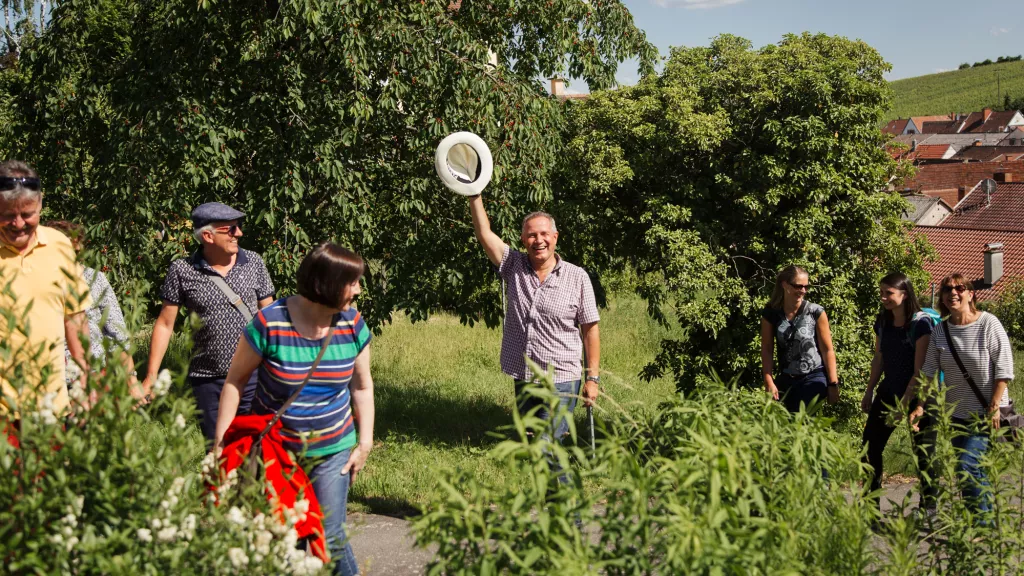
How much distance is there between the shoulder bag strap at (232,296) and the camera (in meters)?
4.15

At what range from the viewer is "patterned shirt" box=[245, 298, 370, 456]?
3.21 meters

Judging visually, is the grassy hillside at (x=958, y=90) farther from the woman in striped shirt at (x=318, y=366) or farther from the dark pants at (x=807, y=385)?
the woman in striped shirt at (x=318, y=366)

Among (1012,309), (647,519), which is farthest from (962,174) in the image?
(647,519)

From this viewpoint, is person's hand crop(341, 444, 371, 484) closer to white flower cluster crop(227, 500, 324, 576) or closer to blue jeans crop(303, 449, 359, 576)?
blue jeans crop(303, 449, 359, 576)

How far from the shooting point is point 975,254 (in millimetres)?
38969

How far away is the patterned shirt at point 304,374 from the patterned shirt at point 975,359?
3122mm

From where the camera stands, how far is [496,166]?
7.15m

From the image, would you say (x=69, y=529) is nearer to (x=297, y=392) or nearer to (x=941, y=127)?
(x=297, y=392)

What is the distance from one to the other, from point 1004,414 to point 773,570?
10.5 ft

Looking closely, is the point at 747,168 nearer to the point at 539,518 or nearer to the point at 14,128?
the point at 539,518

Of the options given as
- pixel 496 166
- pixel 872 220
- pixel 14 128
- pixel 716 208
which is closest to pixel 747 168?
pixel 716 208

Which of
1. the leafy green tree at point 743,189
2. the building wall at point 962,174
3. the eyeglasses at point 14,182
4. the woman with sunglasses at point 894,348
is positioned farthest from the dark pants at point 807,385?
the building wall at point 962,174

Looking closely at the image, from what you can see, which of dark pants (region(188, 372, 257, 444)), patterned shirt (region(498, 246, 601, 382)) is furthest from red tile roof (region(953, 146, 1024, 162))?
dark pants (region(188, 372, 257, 444))

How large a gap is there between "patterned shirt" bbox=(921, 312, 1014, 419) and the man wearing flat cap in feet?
11.7
